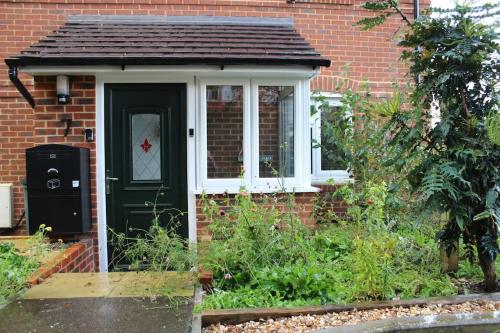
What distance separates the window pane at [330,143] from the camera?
6.70 m

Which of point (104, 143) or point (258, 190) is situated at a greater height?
point (104, 143)

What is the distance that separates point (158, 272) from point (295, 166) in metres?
2.41

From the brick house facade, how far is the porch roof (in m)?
0.33

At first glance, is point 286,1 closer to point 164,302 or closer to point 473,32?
point 473,32

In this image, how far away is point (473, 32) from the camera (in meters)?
3.80

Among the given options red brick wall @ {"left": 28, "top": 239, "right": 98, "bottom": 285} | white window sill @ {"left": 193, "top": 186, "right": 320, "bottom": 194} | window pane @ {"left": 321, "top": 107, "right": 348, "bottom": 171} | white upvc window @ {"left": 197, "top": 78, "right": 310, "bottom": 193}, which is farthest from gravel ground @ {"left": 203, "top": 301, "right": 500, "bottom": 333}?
window pane @ {"left": 321, "top": 107, "right": 348, "bottom": 171}

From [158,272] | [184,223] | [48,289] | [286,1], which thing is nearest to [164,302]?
[158,272]

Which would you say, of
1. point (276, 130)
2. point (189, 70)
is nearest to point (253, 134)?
point (276, 130)

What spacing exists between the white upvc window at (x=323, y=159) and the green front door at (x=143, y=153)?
2387 mm

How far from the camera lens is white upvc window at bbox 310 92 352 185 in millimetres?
7156

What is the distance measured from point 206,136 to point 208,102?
46 cm

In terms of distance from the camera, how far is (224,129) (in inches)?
230

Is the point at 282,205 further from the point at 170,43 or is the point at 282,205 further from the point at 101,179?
the point at 170,43

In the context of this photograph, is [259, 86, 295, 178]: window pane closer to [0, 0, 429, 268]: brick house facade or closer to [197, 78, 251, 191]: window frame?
[0, 0, 429, 268]: brick house facade
